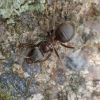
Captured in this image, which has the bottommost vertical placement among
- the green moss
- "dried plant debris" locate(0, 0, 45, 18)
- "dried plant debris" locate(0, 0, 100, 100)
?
the green moss

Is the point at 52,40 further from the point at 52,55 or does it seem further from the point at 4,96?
the point at 4,96

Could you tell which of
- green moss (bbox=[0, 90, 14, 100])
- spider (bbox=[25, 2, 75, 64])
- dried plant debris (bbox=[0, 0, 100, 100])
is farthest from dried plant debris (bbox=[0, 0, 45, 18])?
green moss (bbox=[0, 90, 14, 100])

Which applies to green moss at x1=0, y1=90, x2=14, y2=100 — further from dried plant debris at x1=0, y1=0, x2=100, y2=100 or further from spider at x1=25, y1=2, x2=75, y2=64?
spider at x1=25, y1=2, x2=75, y2=64

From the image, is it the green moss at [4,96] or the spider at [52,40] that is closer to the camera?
the green moss at [4,96]

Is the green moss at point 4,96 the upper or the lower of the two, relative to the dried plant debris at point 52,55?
lower

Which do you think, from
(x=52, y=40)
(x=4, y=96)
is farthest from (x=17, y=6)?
(x=4, y=96)

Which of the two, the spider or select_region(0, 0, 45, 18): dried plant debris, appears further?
the spider

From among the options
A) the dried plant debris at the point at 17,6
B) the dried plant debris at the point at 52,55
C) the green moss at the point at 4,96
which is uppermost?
the dried plant debris at the point at 17,6

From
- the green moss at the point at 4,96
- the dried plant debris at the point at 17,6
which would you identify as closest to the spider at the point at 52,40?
the dried plant debris at the point at 17,6

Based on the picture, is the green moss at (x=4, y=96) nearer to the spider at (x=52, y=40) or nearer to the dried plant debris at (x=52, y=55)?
the dried plant debris at (x=52, y=55)

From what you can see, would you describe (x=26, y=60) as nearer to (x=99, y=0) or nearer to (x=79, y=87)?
(x=79, y=87)

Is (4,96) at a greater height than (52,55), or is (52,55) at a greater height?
(52,55)

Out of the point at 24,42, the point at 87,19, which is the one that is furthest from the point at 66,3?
the point at 24,42
